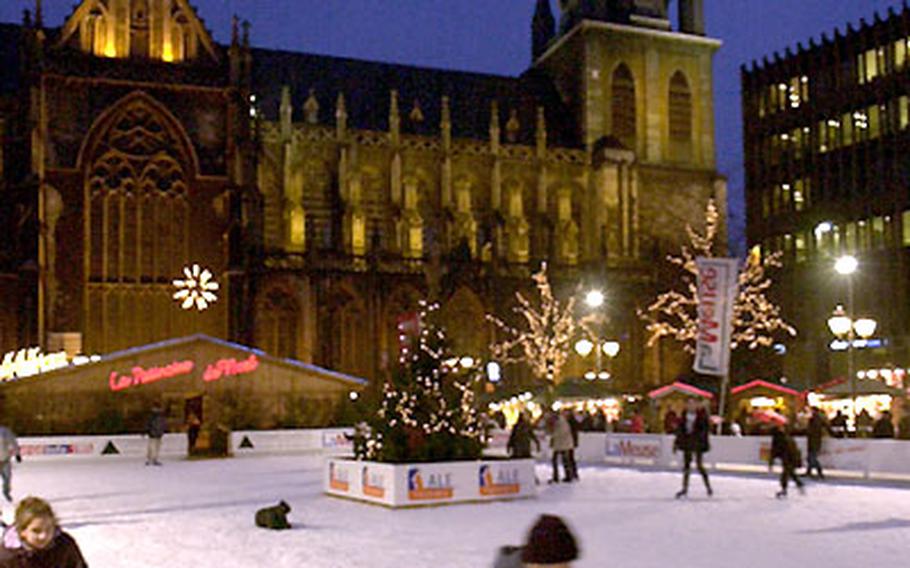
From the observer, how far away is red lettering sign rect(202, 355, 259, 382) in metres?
39.0

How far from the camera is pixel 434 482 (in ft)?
63.7

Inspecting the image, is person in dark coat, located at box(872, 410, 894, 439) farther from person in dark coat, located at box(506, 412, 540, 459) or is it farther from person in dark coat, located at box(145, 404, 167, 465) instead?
person in dark coat, located at box(145, 404, 167, 465)

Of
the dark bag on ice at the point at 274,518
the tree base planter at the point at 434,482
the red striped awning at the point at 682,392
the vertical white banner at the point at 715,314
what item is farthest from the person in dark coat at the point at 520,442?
the red striped awning at the point at 682,392

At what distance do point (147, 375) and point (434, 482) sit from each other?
815 inches

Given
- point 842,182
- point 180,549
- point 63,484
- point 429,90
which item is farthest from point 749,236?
point 180,549

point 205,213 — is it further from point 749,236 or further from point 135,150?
point 749,236

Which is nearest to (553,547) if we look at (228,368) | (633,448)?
(633,448)

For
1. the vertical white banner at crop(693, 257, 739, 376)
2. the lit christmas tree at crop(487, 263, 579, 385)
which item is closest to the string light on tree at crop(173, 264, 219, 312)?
the lit christmas tree at crop(487, 263, 579, 385)

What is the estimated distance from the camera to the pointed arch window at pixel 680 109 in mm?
66250

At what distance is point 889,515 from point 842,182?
51.3m

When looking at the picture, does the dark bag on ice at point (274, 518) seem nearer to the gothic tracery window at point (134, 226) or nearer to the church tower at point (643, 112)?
the gothic tracery window at point (134, 226)

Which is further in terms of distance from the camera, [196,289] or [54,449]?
[196,289]

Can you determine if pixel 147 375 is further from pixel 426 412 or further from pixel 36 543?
pixel 36 543

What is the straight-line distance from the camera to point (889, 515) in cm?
1759
